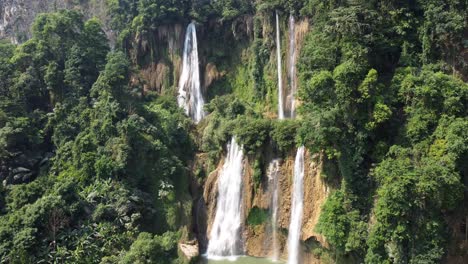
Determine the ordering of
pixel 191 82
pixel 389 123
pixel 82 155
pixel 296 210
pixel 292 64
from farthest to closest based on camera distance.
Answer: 1. pixel 191 82
2. pixel 292 64
3. pixel 82 155
4. pixel 296 210
5. pixel 389 123

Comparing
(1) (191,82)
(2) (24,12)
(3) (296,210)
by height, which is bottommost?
(3) (296,210)

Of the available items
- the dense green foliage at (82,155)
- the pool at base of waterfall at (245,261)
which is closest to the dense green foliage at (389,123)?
the pool at base of waterfall at (245,261)

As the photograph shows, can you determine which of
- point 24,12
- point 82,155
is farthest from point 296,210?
point 24,12

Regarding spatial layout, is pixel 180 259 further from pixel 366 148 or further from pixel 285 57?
pixel 285 57

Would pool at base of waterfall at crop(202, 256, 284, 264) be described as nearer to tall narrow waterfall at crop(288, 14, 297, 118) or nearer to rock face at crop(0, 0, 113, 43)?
tall narrow waterfall at crop(288, 14, 297, 118)

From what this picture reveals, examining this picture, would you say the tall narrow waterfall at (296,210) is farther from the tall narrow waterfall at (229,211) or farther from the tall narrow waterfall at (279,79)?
the tall narrow waterfall at (279,79)

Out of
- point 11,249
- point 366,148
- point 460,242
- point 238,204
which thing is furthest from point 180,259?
point 460,242

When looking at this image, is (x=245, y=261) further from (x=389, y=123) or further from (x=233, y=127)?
(x=389, y=123)

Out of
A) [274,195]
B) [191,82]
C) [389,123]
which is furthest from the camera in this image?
[191,82]
